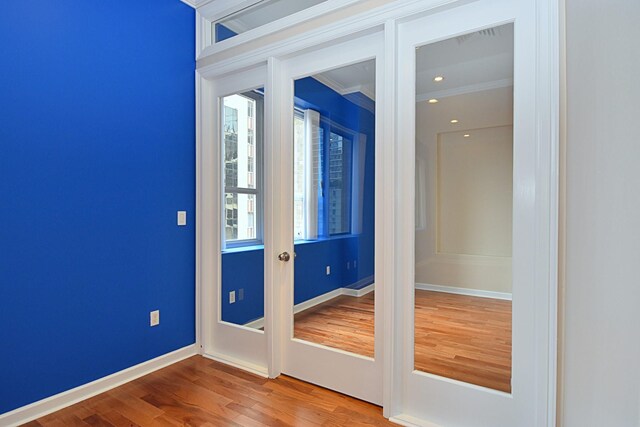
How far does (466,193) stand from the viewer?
196cm

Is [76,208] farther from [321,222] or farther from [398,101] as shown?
[398,101]

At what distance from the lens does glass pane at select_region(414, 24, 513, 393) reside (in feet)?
5.90

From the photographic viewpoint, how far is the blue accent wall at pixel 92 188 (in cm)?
197

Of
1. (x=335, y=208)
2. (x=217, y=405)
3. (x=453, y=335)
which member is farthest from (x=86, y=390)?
(x=453, y=335)

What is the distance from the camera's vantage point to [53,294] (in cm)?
212

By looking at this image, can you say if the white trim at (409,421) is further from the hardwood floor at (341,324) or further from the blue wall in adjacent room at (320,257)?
the blue wall in adjacent room at (320,257)

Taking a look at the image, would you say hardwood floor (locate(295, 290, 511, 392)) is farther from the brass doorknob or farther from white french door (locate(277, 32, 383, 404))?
the brass doorknob

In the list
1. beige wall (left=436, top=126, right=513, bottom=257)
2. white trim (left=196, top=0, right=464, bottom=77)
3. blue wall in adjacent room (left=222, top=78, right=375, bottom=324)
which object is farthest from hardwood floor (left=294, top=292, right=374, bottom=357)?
white trim (left=196, top=0, right=464, bottom=77)

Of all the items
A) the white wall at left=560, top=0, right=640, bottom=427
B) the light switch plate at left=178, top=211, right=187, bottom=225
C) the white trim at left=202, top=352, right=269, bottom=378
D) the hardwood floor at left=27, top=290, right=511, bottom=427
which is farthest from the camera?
the light switch plate at left=178, top=211, right=187, bottom=225

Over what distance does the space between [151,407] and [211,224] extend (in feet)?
4.46

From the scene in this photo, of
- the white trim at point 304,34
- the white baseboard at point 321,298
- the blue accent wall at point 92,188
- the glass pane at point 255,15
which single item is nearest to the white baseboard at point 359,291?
the white baseboard at point 321,298

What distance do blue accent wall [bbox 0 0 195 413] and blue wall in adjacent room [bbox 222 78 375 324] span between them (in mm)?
428

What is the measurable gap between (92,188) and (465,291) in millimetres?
2434

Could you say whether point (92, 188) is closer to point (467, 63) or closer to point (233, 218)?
point (233, 218)
